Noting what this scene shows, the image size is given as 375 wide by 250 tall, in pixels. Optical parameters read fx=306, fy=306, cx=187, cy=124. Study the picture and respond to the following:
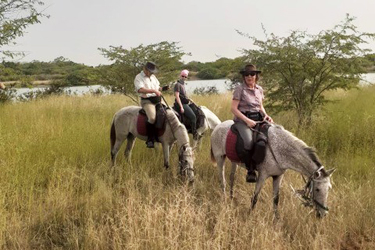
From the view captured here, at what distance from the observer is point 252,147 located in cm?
401

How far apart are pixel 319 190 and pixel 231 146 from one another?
135 centimetres

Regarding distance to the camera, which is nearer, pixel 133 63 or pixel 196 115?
pixel 196 115

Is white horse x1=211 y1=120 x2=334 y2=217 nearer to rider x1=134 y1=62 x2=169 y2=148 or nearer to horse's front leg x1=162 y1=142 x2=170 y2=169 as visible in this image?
horse's front leg x1=162 y1=142 x2=170 y2=169

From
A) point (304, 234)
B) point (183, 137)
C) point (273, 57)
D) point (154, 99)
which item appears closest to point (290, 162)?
point (304, 234)

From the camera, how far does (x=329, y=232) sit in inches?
137

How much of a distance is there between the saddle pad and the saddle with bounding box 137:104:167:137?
180cm

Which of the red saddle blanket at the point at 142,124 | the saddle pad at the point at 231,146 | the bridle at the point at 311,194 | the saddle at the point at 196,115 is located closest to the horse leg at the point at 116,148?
the red saddle blanket at the point at 142,124

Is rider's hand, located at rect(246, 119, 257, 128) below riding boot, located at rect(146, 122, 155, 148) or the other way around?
the other way around

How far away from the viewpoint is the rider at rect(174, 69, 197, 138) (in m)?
7.59

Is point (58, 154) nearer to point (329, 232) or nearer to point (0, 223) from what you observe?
point (0, 223)

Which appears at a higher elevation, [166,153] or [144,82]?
A: [144,82]

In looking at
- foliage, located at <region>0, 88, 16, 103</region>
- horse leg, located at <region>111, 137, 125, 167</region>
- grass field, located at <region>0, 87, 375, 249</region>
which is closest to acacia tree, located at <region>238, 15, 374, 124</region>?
grass field, located at <region>0, 87, 375, 249</region>

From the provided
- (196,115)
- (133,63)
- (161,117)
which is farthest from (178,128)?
(133,63)

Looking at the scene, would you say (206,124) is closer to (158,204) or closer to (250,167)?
(250,167)
